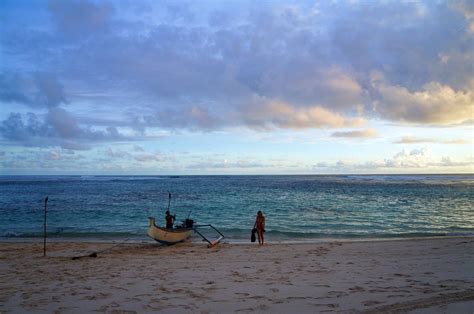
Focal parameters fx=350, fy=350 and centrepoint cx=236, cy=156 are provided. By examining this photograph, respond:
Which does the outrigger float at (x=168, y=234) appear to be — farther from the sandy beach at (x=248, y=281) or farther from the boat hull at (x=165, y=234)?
the sandy beach at (x=248, y=281)

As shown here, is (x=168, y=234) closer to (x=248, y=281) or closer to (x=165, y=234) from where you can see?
(x=165, y=234)

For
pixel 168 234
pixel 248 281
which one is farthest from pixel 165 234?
pixel 248 281

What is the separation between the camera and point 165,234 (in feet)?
55.4

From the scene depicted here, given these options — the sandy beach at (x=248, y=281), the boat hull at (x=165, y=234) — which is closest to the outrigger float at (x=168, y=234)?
the boat hull at (x=165, y=234)

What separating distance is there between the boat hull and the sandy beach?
1.84 meters

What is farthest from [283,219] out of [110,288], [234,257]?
[110,288]

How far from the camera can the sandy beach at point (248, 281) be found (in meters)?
7.03

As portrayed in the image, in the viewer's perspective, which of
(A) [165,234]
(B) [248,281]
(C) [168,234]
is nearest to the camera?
(B) [248,281]

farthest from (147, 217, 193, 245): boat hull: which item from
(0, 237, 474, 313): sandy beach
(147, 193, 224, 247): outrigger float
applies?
(0, 237, 474, 313): sandy beach

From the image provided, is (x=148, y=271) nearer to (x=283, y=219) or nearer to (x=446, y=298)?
(x=446, y=298)

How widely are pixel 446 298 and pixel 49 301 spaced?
836cm

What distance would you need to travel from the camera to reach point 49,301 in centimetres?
757

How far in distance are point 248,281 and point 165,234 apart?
874 centimetres

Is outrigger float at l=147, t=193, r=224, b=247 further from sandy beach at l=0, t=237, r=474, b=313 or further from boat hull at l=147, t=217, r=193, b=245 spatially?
sandy beach at l=0, t=237, r=474, b=313
